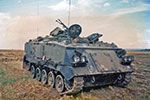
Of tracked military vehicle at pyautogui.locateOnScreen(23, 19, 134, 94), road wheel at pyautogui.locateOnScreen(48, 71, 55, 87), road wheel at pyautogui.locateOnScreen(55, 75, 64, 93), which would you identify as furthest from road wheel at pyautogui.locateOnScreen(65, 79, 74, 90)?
road wheel at pyautogui.locateOnScreen(48, 71, 55, 87)

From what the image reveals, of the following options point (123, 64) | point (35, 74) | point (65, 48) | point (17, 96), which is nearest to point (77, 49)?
point (65, 48)

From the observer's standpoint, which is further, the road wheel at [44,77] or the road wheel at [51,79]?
the road wheel at [44,77]

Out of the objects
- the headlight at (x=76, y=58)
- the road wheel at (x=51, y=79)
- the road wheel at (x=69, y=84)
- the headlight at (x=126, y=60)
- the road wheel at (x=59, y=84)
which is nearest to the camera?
the headlight at (x=76, y=58)

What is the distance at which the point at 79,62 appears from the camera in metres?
6.74

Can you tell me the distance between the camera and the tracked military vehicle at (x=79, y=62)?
679cm

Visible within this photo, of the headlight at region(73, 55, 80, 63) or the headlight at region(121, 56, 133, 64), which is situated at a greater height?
the headlight at region(73, 55, 80, 63)

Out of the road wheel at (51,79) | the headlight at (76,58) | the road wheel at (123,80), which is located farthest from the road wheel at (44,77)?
the road wheel at (123,80)

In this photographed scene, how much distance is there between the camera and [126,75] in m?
8.39

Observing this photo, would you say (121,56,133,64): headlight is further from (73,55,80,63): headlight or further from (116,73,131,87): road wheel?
(73,55,80,63): headlight

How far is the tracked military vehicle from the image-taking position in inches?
267

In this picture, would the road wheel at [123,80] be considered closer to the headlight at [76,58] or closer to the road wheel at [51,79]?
the headlight at [76,58]

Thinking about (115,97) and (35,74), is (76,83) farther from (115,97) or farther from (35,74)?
(35,74)

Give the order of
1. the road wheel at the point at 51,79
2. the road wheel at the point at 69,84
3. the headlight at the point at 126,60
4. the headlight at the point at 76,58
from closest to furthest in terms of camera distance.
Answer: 1. the headlight at the point at 76,58
2. the road wheel at the point at 69,84
3. the headlight at the point at 126,60
4. the road wheel at the point at 51,79

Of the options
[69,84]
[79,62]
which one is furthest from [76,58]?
[69,84]
